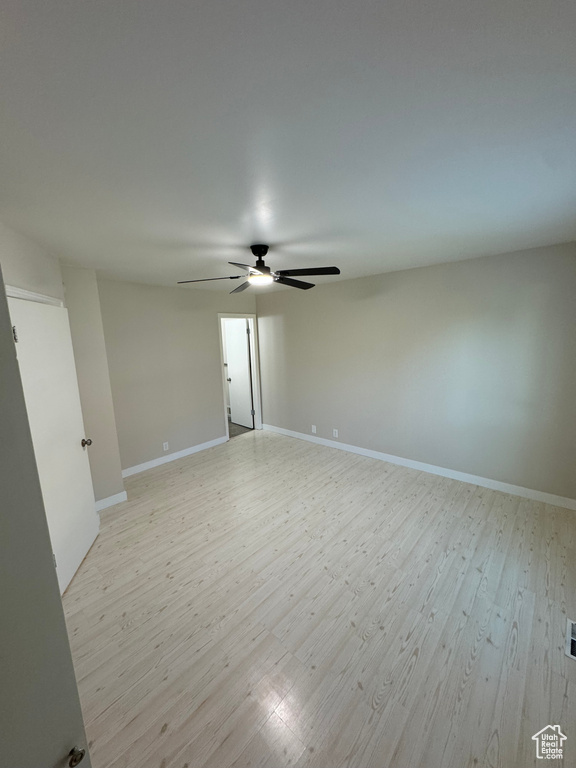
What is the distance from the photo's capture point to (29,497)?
2.06 feet

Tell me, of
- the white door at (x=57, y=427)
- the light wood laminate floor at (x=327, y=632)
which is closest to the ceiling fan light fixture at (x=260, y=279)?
the white door at (x=57, y=427)

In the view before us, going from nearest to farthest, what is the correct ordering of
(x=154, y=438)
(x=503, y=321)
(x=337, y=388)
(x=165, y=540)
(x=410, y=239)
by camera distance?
1. (x=410, y=239)
2. (x=165, y=540)
3. (x=503, y=321)
4. (x=154, y=438)
5. (x=337, y=388)

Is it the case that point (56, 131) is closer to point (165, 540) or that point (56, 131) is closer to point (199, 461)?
point (165, 540)

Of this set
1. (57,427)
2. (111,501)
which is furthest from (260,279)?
(111,501)

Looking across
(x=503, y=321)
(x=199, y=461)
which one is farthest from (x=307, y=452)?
(x=503, y=321)

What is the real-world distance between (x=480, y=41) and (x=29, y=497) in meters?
1.55

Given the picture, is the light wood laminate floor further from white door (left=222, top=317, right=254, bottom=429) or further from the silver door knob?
white door (left=222, top=317, right=254, bottom=429)

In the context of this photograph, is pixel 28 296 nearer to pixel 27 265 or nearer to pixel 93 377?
pixel 27 265

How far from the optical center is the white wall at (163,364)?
11.5 ft

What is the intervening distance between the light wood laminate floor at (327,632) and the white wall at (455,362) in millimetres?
588

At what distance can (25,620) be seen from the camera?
1.92ft

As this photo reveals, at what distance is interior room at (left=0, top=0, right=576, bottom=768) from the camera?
2.33ft

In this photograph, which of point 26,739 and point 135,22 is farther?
point 135,22

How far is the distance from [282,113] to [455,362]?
9.94ft
